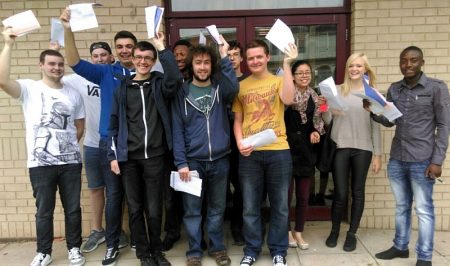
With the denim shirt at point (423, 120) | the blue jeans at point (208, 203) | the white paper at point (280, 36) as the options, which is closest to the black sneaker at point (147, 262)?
the blue jeans at point (208, 203)

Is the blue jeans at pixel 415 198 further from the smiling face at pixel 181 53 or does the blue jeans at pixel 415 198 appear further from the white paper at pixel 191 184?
the smiling face at pixel 181 53

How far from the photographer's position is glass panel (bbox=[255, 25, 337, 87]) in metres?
4.55

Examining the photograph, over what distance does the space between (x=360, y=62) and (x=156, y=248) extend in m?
2.52

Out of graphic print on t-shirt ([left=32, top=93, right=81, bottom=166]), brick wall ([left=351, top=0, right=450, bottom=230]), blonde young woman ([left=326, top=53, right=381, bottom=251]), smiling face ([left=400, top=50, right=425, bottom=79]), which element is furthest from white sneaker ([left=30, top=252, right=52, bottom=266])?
brick wall ([left=351, top=0, right=450, bottom=230])

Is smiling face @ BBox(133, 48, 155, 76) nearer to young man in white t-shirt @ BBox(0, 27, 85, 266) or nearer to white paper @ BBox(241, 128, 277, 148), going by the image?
young man in white t-shirt @ BBox(0, 27, 85, 266)

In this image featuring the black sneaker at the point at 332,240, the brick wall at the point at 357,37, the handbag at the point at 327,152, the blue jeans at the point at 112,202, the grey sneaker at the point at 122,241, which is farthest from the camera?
the brick wall at the point at 357,37

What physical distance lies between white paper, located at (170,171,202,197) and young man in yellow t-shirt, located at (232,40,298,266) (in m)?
0.41

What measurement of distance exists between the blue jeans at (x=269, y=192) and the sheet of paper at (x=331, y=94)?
1.95 ft

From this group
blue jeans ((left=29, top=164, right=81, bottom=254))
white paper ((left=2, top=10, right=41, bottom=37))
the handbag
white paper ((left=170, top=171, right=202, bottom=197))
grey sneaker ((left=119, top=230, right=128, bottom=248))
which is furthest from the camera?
grey sneaker ((left=119, top=230, right=128, bottom=248))

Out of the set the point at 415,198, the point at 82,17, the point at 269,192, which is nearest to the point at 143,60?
the point at 82,17

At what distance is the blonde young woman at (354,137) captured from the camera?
3.75m

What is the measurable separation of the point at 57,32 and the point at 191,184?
6.11 ft

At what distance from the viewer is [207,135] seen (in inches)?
134

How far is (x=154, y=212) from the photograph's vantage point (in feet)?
11.4
